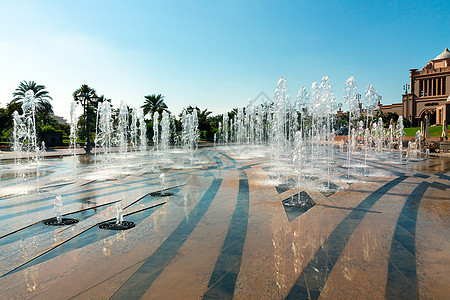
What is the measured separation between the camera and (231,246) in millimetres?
3648

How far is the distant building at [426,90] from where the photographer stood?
164ft

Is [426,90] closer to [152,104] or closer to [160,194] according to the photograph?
[152,104]

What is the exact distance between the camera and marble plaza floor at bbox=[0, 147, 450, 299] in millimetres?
2699

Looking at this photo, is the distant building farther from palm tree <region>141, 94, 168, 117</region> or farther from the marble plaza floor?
the marble plaza floor

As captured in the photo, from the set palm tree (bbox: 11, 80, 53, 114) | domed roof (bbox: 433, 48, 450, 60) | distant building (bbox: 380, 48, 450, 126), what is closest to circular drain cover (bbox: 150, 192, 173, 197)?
palm tree (bbox: 11, 80, 53, 114)

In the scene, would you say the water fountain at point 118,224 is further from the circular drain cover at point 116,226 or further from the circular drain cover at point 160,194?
the circular drain cover at point 160,194

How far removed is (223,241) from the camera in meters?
3.83

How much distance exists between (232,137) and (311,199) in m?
43.7

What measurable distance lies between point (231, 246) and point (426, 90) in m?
62.5

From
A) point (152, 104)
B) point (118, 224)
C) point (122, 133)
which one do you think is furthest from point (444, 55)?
point (118, 224)

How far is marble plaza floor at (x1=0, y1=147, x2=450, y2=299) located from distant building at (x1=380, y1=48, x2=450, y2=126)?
53959mm

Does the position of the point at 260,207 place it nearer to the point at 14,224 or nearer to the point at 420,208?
the point at 420,208

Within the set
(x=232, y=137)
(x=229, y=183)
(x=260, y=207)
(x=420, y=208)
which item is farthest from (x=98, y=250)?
(x=232, y=137)

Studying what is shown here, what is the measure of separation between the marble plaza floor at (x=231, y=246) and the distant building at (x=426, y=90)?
2124 inches
